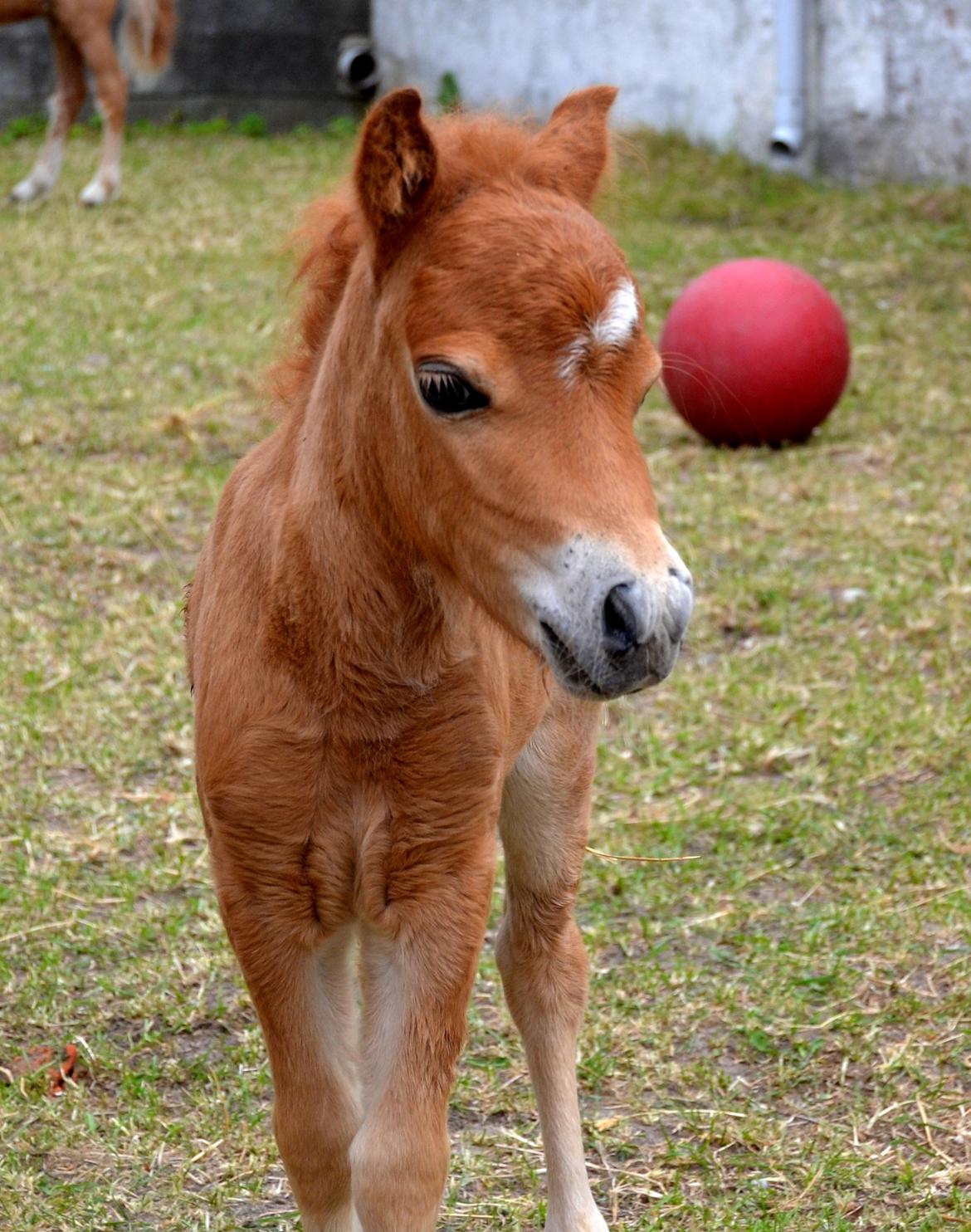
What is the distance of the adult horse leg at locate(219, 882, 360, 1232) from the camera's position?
2326 mm

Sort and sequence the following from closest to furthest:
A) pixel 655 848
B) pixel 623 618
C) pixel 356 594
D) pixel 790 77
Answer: pixel 623 618, pixel 356 594, pixel 655 848, pixel 790 77

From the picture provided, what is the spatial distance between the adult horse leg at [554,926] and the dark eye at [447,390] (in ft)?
2.94

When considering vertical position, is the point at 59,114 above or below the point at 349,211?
below

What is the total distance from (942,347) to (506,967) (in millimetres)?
5672

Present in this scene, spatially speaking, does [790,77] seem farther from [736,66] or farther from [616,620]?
[616,620]

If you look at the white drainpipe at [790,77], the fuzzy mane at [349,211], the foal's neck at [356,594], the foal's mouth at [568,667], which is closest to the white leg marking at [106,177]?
the white drainpipe at [790,77]

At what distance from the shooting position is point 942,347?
784cm

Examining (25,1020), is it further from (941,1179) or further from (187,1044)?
(941,1179)

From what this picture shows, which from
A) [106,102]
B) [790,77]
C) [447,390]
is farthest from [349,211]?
[106,102]

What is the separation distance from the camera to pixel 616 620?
1.85 metres

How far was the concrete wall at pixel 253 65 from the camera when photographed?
12.8 m

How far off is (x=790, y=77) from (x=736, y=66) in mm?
560

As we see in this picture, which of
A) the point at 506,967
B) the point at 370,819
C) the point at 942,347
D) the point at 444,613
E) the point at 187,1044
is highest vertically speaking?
the point at 444,613

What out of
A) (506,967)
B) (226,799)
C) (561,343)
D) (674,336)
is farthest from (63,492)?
(561,343)
